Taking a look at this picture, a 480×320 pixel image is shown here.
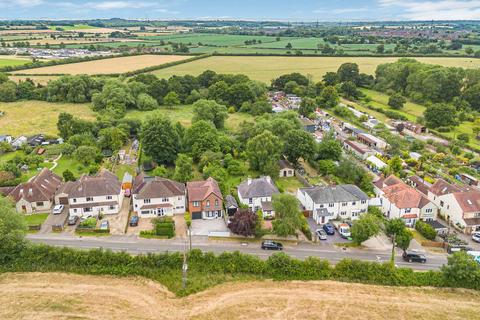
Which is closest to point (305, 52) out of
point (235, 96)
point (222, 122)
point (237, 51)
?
point (237, 51)

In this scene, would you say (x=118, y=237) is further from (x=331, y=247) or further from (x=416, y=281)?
(x=416, y=281)

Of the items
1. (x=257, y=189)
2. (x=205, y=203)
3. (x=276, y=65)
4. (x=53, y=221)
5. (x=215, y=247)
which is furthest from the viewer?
(x=276, y=65)

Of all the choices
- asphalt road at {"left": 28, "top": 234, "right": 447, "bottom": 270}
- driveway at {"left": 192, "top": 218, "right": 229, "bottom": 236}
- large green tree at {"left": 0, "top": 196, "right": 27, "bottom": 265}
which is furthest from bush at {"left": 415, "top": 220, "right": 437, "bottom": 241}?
large green tree at {"left": 0, "top": 196, "right": 27, "bottom": 265}

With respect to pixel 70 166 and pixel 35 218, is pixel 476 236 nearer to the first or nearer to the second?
pixel 35 218

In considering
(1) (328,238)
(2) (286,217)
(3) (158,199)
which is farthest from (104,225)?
(1) (328,238)

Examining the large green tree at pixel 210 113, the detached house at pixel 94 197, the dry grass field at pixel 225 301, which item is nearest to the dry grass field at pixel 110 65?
the large green tree at pixel 210 113

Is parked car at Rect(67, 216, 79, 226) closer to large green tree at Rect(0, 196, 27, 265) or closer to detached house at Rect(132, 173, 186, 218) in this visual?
detached house at Rect(132, 173, 186, 218)
